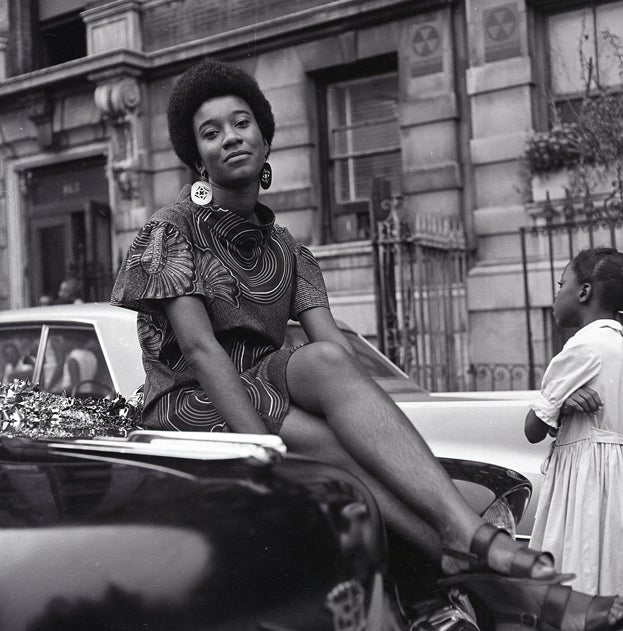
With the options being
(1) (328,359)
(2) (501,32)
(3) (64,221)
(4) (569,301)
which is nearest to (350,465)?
(1) (328,359)

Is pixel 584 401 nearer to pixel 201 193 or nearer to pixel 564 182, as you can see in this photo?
pixel 201 193

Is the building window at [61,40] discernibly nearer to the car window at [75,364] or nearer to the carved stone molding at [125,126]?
the carved stone molding at [125,126]

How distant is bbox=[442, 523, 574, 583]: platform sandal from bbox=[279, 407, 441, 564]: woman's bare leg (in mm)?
111

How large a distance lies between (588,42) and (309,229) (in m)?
3.43

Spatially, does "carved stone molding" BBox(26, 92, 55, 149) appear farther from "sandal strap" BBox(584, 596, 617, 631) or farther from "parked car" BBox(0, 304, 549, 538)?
"sandal strap" BBox(584, 596, 617, 631)

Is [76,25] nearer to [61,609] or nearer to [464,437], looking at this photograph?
[464,437]

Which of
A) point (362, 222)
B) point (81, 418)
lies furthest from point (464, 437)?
point (362, 222)

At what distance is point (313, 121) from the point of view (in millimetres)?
10336

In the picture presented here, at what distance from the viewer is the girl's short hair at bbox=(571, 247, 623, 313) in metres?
3.28

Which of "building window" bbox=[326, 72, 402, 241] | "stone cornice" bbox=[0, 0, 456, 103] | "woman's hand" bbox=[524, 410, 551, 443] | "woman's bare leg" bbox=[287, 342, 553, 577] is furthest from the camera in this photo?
"building window" bbox=[326, 72, 402, 241]

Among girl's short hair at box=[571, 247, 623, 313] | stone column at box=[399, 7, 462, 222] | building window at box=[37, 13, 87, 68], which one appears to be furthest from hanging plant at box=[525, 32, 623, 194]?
building window at box=[37, 13, 87, 68]

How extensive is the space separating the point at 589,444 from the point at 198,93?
1.73 m

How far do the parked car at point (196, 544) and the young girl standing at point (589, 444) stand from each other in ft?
4.04

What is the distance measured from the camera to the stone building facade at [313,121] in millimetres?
8922
